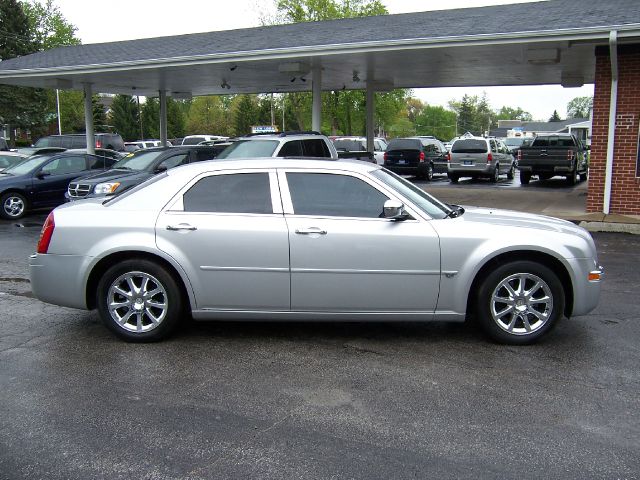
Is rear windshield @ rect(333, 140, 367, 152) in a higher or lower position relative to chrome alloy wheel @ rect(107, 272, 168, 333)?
higher

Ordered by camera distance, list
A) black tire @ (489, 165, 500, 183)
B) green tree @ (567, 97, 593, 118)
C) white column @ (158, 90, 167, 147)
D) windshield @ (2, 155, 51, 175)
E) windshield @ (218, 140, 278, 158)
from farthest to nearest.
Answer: green tree @ (567, 97, 593, 118) < black tire @ (489, 165, 500, 183) < white column @ (158, 90, 167, 147) < windshield @ (2, 155, 51, 175) < windshield @ (218, 140, 278, 158)

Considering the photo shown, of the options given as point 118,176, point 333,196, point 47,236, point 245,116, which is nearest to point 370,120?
point 118,176

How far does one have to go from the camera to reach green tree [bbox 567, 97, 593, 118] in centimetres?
15810

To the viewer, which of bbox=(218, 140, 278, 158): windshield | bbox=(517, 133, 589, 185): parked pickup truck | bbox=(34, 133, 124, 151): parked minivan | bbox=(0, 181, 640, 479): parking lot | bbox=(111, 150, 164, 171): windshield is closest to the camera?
bbox=(0, 181, 640, 479): parking lot

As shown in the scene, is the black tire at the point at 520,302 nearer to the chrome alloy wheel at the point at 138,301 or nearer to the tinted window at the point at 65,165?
the chrome alloy wheel at the point at 138,301

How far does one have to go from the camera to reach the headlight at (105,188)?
1224cm

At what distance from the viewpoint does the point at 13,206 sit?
14.3m

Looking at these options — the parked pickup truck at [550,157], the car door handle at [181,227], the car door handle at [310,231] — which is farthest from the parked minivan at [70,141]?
the car door handle at [310,231]

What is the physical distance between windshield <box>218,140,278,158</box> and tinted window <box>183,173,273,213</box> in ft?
20.0

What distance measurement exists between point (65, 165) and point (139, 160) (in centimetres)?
274

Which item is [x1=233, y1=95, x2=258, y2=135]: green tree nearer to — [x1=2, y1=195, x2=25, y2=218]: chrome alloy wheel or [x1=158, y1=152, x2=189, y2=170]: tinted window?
[x1=2, y1=195, x2=25, y2=218]: chrome alloy wheel

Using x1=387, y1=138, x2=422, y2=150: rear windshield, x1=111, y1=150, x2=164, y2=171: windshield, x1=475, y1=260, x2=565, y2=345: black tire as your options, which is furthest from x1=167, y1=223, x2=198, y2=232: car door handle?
x1=387, y1=138, x2=422, y2=150: rear windshield

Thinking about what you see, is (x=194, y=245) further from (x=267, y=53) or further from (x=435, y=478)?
(x=267, y=53)

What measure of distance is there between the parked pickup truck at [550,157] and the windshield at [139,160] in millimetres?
15285
